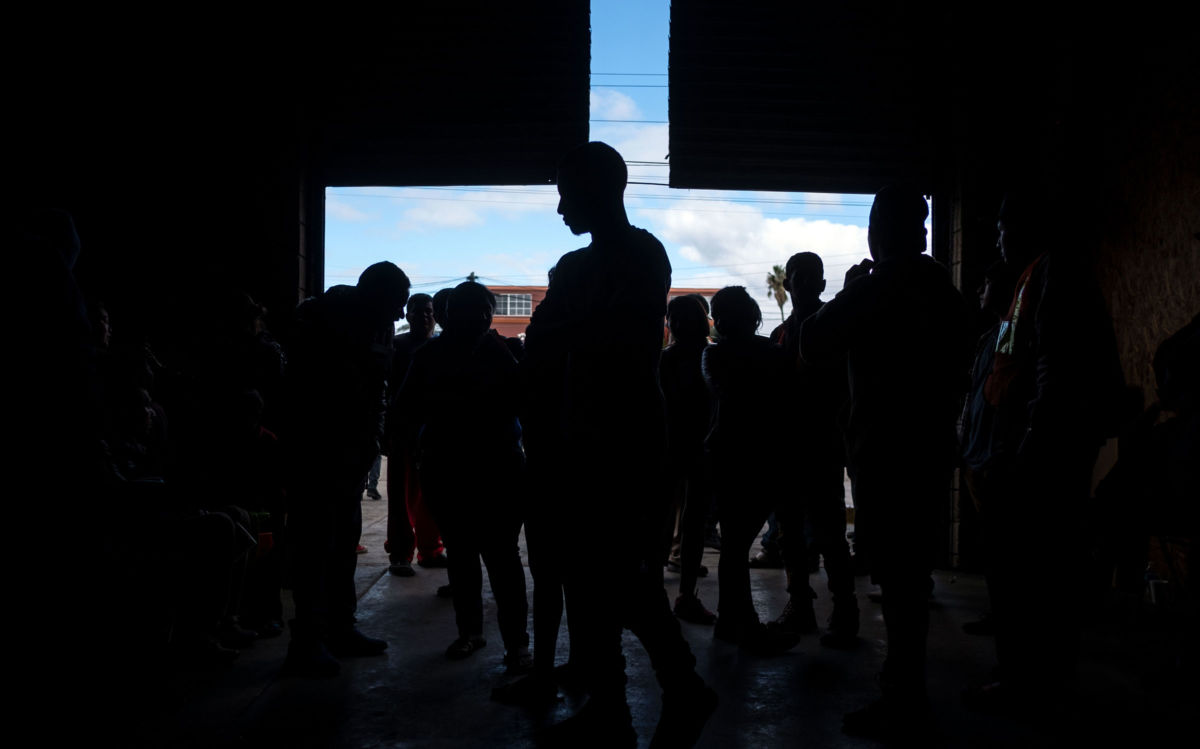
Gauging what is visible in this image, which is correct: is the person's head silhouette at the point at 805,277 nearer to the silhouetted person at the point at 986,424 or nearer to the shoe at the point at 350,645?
the silhouetted person at the point at 986,424

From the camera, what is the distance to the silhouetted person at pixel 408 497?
19.1 ft

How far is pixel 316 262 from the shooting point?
6012 mm

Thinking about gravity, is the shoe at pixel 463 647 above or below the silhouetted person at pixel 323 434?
below

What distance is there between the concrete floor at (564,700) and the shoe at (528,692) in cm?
5

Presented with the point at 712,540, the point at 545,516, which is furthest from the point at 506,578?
the point at 712,540

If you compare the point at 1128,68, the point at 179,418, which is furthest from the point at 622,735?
the point at 1128,68

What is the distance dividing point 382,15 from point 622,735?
→ 5.02 m

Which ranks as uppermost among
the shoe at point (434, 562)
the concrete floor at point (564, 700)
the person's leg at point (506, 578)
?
the person's leg at point (506, 578)

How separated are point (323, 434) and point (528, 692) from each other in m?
1.39

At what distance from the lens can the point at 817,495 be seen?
13.5 feet

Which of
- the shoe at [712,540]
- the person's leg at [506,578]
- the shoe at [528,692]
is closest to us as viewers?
the shoe at [528,692]

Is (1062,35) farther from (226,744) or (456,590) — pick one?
(226,744)

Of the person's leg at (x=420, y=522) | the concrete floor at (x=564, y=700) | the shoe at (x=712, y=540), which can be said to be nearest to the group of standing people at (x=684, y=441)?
the concrete floor at (x=564, y=700)

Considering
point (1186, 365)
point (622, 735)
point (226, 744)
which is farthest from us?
point (1186, 365)
